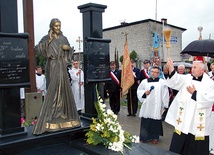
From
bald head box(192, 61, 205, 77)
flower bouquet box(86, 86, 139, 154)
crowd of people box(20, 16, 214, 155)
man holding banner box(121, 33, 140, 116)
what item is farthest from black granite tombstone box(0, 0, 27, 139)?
man holding banner box(121, 33, 140, 116)

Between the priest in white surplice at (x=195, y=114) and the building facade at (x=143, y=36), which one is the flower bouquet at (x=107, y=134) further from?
the building facade at (x=143, y=36)

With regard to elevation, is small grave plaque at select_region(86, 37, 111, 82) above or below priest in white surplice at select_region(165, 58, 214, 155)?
above

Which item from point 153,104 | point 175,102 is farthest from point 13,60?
point 153,104

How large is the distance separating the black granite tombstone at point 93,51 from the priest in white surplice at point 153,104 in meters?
1.67

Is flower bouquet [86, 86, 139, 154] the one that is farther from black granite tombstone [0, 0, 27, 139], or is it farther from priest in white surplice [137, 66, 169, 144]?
priest in white surplice [137, 66, 169, 144]

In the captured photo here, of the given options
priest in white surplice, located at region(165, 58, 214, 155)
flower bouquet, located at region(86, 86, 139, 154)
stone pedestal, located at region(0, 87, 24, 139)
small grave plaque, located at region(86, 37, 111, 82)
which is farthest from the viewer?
small grave plaque, located at region(86, 37, 111, 82)

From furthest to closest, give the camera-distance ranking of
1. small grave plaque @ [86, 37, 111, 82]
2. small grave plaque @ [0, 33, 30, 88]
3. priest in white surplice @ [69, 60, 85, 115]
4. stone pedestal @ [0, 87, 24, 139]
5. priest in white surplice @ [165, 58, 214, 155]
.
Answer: priest in white surplice @ [69, 60, 85, 115]
small grave plaque @ [86, 37, 111, 82]
priest in white surplice @ [165, 58, 214, 155]
stone pedestal @ [0, 87, 24, 139]
small grave plaque @ [0, 33, 30, 88]

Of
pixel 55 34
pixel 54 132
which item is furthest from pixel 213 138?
pixel 55 34

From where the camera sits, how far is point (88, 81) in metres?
4.73

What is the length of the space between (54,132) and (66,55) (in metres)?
1.32

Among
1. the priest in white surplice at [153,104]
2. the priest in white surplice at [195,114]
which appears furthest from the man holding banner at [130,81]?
the priest in white surplice at [195,114]

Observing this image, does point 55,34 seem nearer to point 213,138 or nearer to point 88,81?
point 88,81

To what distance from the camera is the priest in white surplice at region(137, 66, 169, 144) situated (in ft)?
20.4

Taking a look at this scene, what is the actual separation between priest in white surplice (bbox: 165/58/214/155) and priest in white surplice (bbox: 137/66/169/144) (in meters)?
1.53
